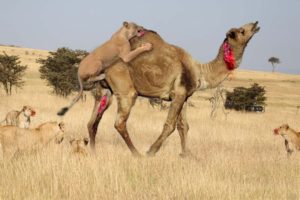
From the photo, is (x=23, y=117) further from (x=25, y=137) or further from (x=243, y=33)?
(x=243, y=33)

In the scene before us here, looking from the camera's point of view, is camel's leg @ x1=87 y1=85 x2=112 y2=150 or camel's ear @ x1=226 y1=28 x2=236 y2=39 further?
camel's leg @ x1=87 y1=85 x2=112 y2=150

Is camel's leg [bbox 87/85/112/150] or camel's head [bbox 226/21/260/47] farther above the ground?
camel's head [bbox 226/21/260/47]

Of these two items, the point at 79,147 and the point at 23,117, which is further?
the point at 23,117

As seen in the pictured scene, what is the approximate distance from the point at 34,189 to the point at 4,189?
34 centimetres

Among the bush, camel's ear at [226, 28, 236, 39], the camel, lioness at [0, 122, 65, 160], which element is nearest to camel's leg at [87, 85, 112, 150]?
the camel

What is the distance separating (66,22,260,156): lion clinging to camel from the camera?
8562 mm

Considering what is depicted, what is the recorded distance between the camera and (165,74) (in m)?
8.54

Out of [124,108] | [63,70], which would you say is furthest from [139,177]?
[63,70]

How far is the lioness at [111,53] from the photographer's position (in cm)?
837

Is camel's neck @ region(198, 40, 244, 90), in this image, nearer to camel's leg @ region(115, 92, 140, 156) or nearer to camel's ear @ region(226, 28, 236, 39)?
camel's ear @ region(226, 28, 236, 39)

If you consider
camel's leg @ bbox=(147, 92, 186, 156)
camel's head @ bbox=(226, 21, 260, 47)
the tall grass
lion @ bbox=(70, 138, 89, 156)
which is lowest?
the tall grass

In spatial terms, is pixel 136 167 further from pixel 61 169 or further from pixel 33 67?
pixel 33 67

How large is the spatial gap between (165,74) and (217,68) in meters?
1.07

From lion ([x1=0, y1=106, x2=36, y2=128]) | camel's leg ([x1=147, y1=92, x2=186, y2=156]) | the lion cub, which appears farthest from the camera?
the lion cub
